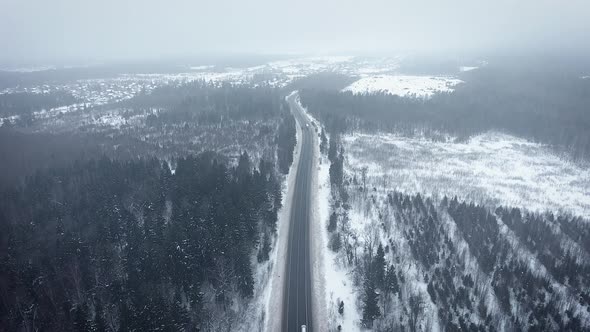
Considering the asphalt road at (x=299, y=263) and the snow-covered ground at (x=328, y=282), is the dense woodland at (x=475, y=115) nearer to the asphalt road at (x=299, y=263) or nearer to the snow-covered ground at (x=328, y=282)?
the asphalt road at (x=299, y=263)

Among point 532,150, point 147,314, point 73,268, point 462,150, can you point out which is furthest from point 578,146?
point 73,268

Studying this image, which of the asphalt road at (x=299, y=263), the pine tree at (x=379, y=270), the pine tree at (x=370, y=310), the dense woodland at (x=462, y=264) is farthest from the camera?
the pine tree at (x=379, y=270)

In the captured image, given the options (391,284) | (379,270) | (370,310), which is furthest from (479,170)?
(370,310)

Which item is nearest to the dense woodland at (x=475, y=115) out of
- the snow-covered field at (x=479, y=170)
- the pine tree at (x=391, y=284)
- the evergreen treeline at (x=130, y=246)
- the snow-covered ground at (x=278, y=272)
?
the snow-covered field at (x=479, y=170)

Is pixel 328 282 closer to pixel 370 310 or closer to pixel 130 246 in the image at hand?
pixel 370 310

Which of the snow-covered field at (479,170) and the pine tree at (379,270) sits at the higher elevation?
the snow-covered field at (479,170)

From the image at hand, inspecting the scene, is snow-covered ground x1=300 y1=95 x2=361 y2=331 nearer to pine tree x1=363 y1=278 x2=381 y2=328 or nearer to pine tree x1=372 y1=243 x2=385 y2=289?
pine tree x1=363 y1=278 x2=381 y2=328

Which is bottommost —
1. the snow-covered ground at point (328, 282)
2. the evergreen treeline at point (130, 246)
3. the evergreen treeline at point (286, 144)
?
the snow-covered ground at point (328, 282)

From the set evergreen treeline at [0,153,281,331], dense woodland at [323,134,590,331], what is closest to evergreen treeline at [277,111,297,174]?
evergreen treeline at [0,153,281,331]
